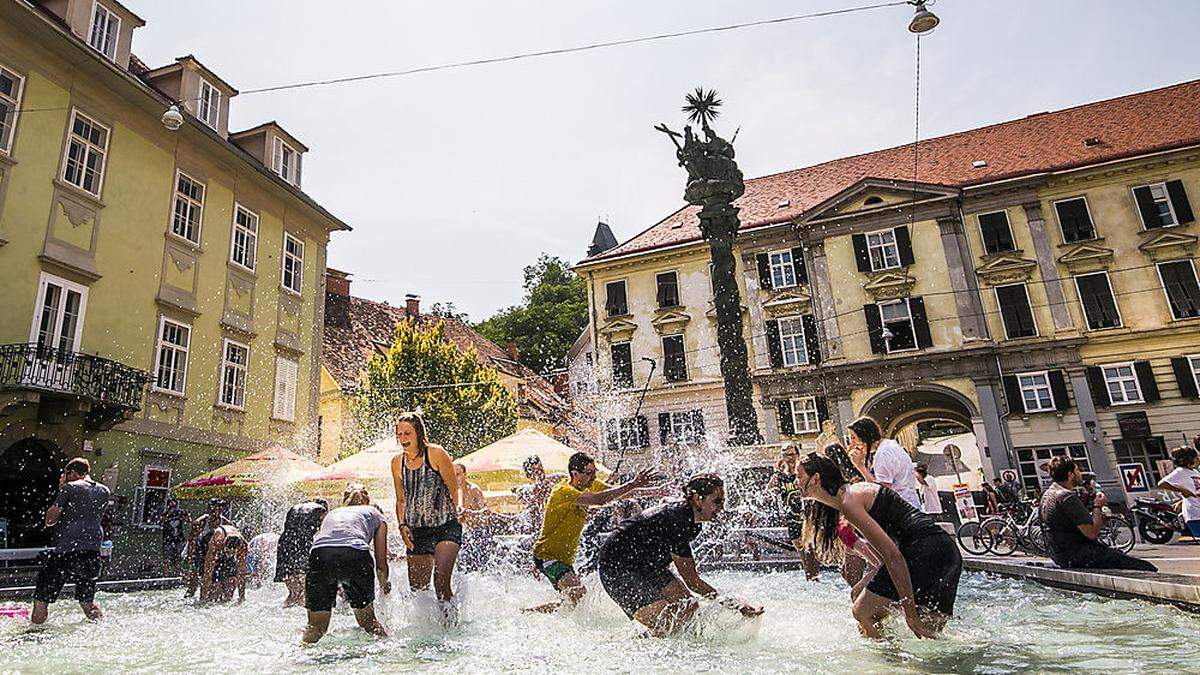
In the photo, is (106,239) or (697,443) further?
(697,443)

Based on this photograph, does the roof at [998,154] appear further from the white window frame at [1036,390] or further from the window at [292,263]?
the window at [292,263]

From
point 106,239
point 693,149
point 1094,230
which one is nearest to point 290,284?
point 106,239

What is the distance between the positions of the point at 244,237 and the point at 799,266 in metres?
22.4

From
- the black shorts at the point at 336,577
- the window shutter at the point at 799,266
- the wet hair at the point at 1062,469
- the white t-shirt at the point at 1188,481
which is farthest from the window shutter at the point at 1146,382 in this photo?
the black shorts at the point at 336,577

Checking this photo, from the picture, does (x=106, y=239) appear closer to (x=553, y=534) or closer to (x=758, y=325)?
(x=553, y=534)

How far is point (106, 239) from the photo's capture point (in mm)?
16625

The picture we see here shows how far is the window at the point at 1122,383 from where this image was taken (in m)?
24.9

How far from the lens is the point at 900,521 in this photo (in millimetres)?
4555

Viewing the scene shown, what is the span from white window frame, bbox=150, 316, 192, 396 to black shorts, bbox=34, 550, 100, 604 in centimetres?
1154

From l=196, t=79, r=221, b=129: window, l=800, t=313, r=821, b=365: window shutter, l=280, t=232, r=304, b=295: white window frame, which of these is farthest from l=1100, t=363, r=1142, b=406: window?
l=196, t=79, r=221, b=129: window

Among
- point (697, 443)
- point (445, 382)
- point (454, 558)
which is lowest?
point (454, 558)

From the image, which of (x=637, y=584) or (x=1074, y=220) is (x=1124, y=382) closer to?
(x=1074, y=220)

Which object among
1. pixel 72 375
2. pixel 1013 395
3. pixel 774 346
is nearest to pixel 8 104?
pixel 72 375

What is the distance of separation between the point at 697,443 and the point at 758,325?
600 centimetres
